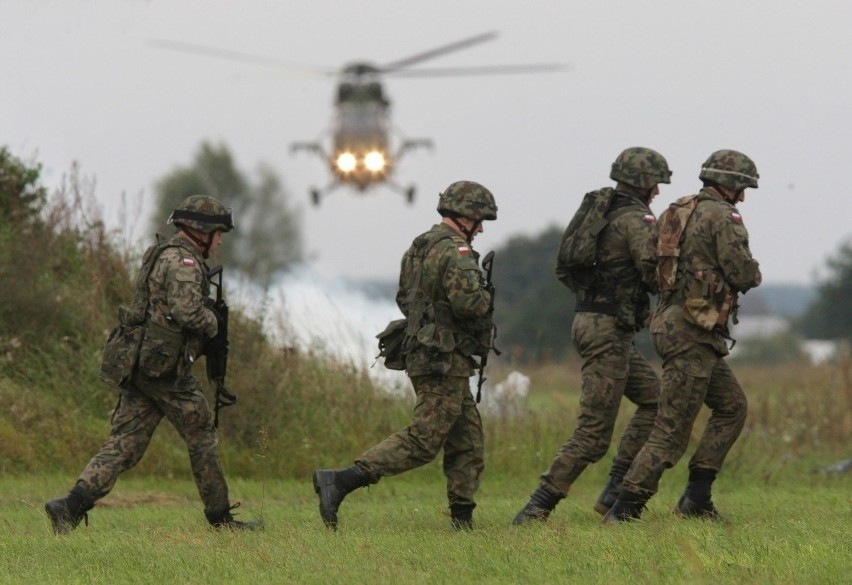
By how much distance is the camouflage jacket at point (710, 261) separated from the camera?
8820 millimetres

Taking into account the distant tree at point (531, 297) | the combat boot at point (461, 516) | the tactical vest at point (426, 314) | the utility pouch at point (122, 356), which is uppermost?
the tactical vest at point (426, 314)

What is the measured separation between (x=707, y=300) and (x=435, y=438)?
6.14 feet

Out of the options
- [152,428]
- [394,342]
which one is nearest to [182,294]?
[152,428]

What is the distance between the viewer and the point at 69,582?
23.7 ft

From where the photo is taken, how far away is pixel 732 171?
9.07 m

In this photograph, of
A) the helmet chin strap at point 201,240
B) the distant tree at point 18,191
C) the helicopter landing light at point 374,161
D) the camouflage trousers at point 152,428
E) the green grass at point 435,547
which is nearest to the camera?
the green grass at point 435,547

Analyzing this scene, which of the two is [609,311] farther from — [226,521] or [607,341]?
[226,521]

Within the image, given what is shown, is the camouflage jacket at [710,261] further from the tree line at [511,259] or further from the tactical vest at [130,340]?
the tree line at [511,259]

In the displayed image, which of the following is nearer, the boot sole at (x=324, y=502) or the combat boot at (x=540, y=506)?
the boot sole at (x=324, y=502)

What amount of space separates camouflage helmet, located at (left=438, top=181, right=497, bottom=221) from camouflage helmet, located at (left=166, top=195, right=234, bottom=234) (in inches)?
55.1

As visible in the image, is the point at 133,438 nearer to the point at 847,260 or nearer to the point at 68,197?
the point at 68,197

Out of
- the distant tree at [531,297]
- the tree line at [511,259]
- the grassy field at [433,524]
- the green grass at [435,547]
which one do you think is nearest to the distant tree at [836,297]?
the tree line at [511,259]

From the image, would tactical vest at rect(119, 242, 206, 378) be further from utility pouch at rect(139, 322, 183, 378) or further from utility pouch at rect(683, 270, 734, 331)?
utility pouch at rect(683, 270, 734, 331)

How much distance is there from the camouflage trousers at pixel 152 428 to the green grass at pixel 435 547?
1.05 ft
